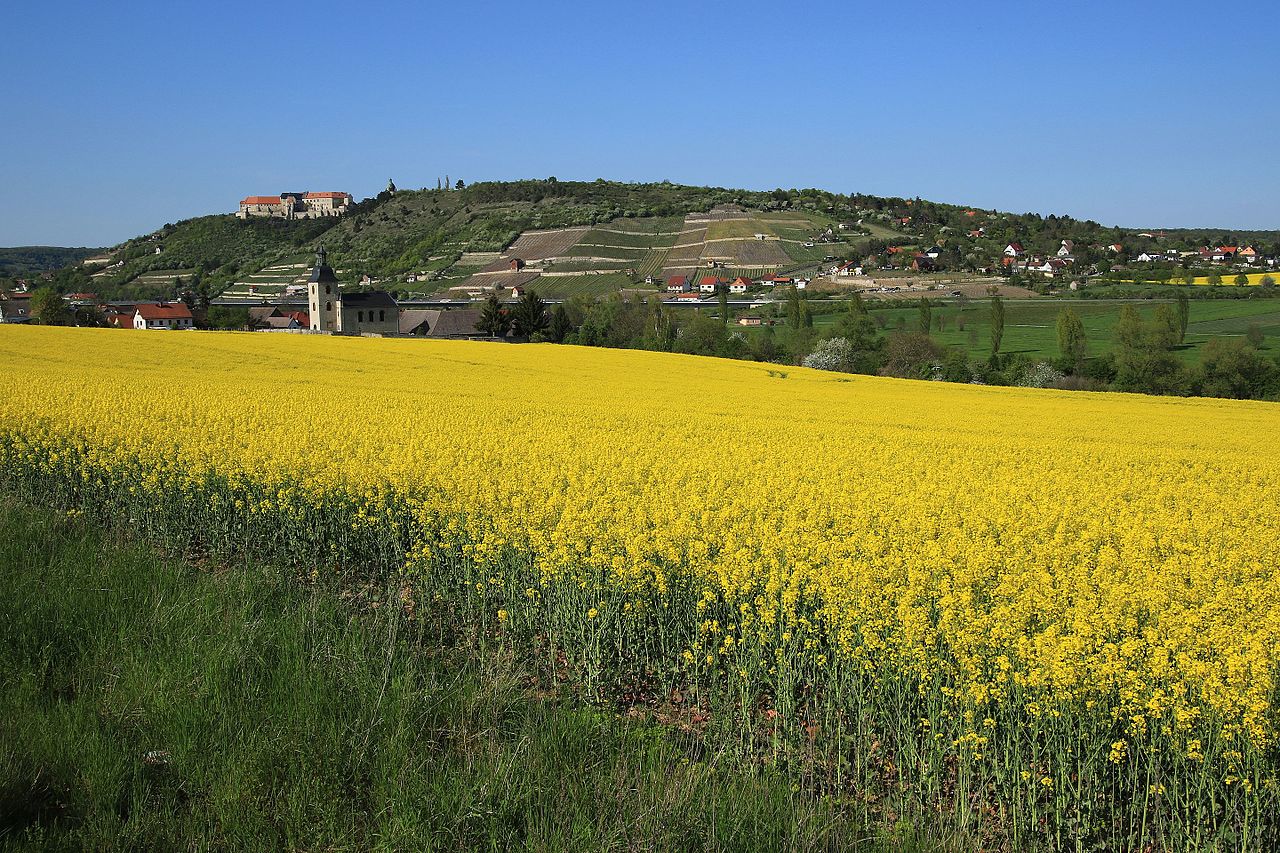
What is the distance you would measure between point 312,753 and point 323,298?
6561 centimetres

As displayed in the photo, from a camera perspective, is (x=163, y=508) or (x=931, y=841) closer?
(x=931, y=841)

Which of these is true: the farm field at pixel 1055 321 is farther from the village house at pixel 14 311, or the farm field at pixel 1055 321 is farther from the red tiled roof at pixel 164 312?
the village house at pixel 14 311

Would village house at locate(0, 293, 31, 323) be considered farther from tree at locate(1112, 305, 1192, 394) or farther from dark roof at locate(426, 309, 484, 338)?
tree at locate(1112, 305, 1192, 394)

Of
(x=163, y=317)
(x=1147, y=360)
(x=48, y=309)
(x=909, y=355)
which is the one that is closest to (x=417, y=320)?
(x=163, y=317)

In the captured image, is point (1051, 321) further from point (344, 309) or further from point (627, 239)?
point (627, 239)

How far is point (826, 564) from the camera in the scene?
675 cm

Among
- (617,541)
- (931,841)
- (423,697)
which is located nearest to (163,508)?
(617,541)

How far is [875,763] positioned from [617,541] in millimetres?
2755

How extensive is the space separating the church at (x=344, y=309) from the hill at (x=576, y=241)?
4110 cm

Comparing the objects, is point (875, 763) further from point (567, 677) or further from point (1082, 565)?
point (1082, 565)

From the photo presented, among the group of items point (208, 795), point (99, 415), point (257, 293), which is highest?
point (257, 293)

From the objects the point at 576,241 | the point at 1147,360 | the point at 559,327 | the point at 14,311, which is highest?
the point at 576,241

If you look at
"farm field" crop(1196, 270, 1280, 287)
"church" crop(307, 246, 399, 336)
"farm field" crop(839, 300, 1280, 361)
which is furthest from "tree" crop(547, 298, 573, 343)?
"farm field" crop(1196, 270, 1280, 287)

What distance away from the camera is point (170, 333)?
1575 inches
